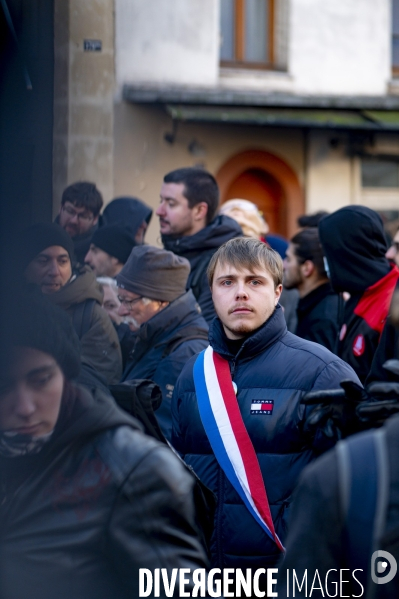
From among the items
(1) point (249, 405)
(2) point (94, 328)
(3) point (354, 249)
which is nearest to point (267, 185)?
(3) point (354, 249)

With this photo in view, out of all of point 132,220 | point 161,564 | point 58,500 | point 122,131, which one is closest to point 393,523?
point 161,564

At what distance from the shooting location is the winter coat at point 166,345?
10.8ft

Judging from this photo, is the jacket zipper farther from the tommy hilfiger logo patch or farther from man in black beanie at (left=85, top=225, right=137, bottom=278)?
man in black beanie at (left=85, top=225, right=137, bottom=278)

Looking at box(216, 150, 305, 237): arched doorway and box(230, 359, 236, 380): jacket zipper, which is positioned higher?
box(216, 150, 305, 237): arched doorway

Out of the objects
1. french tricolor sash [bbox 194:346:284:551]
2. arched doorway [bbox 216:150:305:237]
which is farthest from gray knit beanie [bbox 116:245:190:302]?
arched doorway [bbox 216:150:305:237]

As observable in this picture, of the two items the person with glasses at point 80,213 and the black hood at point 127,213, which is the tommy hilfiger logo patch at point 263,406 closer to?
the person with glasses at point 80,213

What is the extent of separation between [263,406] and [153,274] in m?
0.78

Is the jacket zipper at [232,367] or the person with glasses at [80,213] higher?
the person with glasses at [80,213]

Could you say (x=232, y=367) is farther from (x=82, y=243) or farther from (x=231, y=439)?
(x=82, y=243)

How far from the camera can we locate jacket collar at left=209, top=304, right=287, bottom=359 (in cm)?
281

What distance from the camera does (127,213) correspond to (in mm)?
3279

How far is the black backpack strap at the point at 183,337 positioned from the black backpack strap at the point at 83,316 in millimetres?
821

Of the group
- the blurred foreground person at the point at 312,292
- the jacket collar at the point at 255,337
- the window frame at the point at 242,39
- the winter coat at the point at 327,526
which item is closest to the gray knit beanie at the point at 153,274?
the jacket collar at the point at 255,337

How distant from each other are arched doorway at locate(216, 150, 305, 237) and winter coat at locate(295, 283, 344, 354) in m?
7.71
